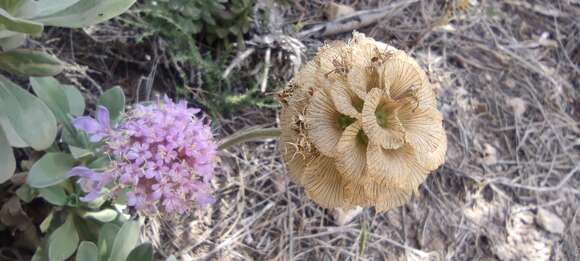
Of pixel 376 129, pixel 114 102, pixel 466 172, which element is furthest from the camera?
pixel 466 172

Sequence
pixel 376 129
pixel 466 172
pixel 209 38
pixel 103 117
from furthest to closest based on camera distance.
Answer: pixel 466 172 → pixel 209 38 → pixel 103 117 → pixel 376 129

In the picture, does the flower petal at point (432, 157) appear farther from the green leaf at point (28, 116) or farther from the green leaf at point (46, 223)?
the green leaf at point (46, 223)

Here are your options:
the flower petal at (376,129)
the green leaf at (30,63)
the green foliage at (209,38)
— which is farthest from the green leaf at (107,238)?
the flower petal at (376,129)

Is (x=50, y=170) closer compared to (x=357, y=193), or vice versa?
(x=357, y=193)

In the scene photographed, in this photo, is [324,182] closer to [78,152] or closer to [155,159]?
[155,159]

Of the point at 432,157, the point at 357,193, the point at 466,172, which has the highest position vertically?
the point at 432,157

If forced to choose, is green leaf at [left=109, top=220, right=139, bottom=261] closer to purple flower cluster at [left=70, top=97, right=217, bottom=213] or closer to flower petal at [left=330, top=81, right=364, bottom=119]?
purple flower cluster at [left=70, top=97, right=217, bottom=213]

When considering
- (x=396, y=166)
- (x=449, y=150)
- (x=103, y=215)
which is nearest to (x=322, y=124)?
(x=396, y=166)
